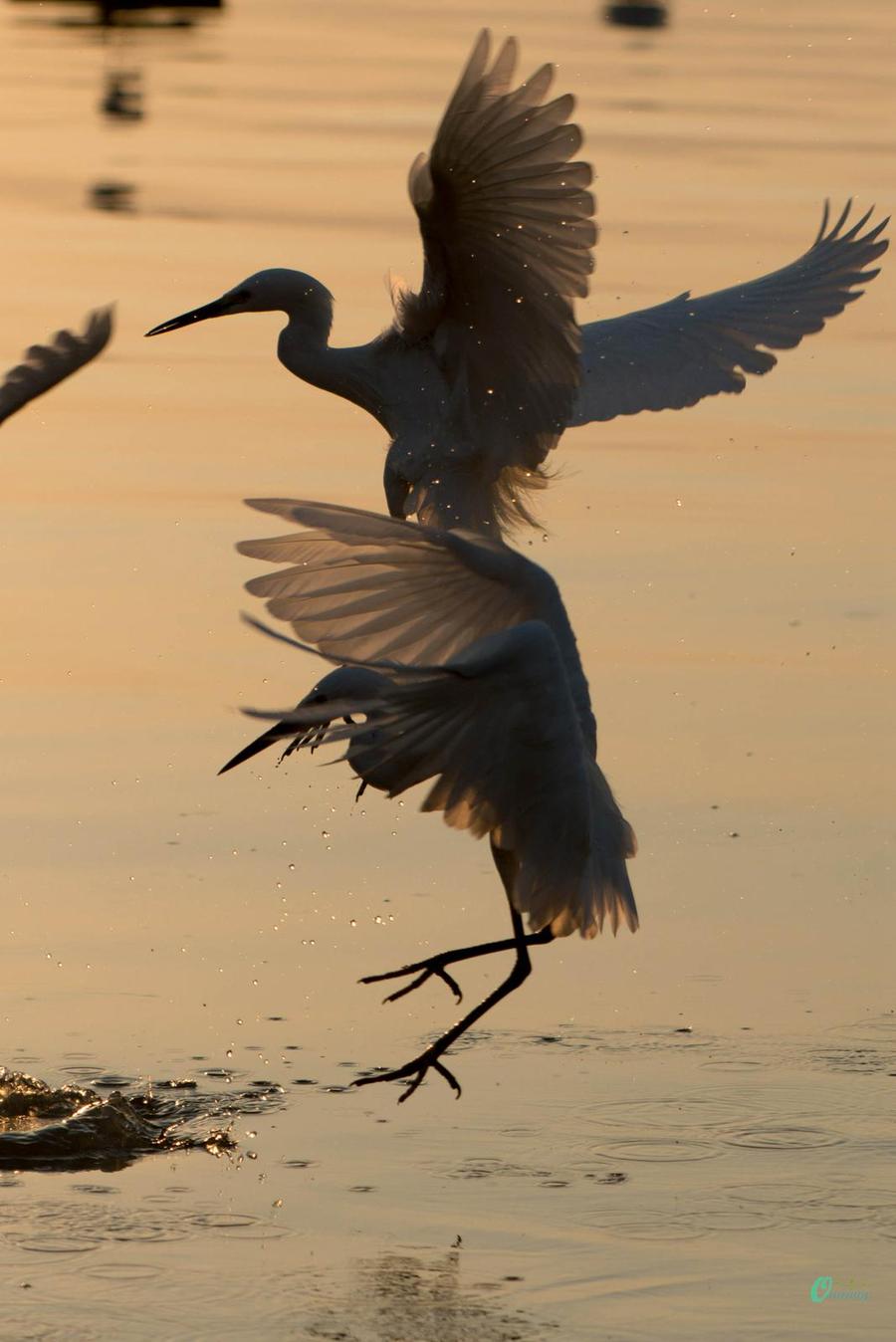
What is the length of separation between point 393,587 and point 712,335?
366 centimetres

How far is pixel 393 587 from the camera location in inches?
296

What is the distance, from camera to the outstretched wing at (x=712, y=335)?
34.9ft

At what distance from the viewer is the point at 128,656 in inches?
434

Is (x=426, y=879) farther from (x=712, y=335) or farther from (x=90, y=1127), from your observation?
(x=712, y=335)

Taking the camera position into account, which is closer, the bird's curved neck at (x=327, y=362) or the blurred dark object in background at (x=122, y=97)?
the bird's curved neck at (x=327, y=362)

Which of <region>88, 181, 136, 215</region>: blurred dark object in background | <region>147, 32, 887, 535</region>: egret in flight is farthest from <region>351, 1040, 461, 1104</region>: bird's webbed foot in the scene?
<region>88, 181, 136, 215</region>: blurred dark object in background

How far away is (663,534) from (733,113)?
12326 mm

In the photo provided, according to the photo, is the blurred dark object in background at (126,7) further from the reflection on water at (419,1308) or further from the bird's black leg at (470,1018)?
the reflection on water at (419,1308)

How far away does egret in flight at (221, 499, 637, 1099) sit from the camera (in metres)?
7.05

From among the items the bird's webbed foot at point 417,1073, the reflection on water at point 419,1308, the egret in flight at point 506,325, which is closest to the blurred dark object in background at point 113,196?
the egret in flight at point 506,325

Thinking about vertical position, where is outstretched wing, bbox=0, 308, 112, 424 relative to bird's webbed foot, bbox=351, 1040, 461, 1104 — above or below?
above

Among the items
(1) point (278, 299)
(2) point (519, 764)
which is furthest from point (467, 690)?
(1) point (278, 299)

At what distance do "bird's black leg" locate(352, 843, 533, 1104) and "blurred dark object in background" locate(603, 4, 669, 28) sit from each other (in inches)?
969

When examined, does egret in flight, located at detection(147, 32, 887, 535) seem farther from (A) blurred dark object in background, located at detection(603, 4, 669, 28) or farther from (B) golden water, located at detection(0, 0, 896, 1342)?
(A) blurred dark object in background, located at detection(603, 4, 669, 28)
